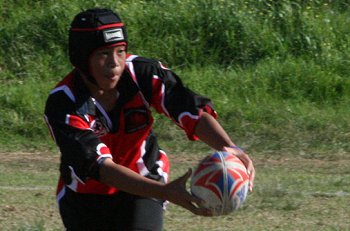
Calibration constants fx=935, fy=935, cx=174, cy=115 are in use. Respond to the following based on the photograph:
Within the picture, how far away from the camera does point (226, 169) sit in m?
3.58

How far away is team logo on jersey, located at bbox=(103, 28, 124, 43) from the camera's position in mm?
3727

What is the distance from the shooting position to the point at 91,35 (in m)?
3.73

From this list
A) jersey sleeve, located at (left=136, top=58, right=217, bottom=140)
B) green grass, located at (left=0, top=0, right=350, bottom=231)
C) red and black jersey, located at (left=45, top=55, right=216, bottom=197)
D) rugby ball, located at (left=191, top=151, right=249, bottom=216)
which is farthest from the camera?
green grass, located at (left=0, top=0, right=350, bottom=231)

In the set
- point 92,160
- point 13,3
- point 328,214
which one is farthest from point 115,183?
point 13,3

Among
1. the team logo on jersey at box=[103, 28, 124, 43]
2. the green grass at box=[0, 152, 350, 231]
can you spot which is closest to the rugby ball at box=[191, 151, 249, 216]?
the team logo on jersey at box=[103, 28, 124, 43]

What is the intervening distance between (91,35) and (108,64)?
0.13 meters

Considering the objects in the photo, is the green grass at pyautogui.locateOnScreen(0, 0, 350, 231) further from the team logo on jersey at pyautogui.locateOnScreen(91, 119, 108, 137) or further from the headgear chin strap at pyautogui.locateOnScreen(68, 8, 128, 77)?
the headgear chin strap at pyautogui.locateOnScreen(68, 8, 128, 77)

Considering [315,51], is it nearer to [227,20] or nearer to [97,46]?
[227,20]

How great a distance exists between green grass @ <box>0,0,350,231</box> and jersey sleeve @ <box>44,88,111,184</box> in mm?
3020

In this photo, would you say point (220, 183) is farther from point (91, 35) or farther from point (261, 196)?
point (261, 196)

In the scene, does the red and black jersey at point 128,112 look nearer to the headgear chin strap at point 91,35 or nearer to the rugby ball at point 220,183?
the headgear chin strap at point 91,35

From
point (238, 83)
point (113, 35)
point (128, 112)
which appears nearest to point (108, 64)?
point (113, 35)

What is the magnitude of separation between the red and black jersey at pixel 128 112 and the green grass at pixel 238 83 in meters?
2.85

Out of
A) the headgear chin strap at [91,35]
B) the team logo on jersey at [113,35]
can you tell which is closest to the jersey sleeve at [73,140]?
the headgear chin strap at [91,35]
